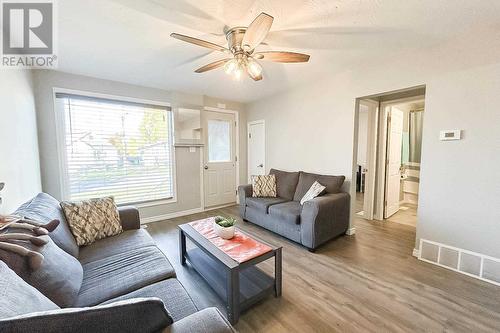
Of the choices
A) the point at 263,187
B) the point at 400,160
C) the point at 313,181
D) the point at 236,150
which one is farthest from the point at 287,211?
the point at 400,160

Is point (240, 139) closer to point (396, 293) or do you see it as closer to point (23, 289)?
point (396, 293)

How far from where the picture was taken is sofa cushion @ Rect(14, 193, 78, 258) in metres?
1.49

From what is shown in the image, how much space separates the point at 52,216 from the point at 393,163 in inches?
185

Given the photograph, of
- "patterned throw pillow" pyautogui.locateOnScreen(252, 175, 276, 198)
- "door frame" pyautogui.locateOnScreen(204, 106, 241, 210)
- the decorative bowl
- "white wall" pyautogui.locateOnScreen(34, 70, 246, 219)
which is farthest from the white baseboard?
the decorative bowl

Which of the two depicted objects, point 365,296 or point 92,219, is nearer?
point 365,296

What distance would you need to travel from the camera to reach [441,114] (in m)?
2.19

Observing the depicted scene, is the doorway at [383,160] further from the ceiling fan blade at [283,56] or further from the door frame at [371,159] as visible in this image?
the ceiling fan blade at [283,56]

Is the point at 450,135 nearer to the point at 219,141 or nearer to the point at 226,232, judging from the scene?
the point at 226,232

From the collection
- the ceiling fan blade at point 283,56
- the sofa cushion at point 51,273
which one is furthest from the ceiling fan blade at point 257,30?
the sofa cushion at point 51,273

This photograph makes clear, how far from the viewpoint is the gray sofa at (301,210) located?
2533 millimetres

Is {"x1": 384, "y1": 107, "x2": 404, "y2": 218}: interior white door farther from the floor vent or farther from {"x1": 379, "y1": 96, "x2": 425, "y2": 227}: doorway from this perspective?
the floor vent

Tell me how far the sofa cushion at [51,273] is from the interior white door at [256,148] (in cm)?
354

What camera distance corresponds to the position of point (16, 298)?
724mm

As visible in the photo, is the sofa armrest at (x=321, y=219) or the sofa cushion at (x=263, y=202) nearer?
the sofa armrest at (x=321, y=219)
